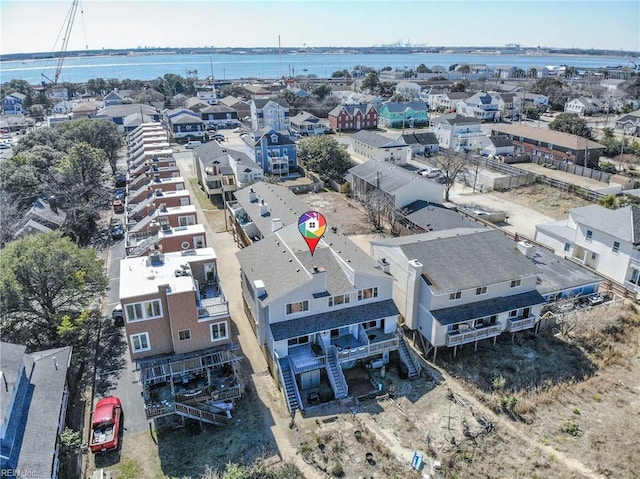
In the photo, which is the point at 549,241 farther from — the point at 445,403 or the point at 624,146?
the point at 624,146

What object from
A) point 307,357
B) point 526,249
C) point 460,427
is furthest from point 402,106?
point 460,427

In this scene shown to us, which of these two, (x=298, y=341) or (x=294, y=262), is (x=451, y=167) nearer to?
(x=294, y=262)

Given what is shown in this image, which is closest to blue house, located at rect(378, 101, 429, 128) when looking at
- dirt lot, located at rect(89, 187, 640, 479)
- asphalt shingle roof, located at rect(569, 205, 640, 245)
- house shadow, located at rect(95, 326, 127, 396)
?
asphalt shingle roof, located at rect(569, 205, 640, 245)

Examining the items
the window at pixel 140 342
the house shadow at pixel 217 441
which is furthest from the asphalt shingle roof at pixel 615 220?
the window at pixel 140 342

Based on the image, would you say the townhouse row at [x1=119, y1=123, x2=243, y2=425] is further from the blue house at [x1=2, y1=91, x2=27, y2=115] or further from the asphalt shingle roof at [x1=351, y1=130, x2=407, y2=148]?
the blue house at [x1=2, y1=91, x2=27, y2=115]

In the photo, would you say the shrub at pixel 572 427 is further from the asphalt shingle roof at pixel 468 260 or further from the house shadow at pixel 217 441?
the house shadow at pixel 217 441
